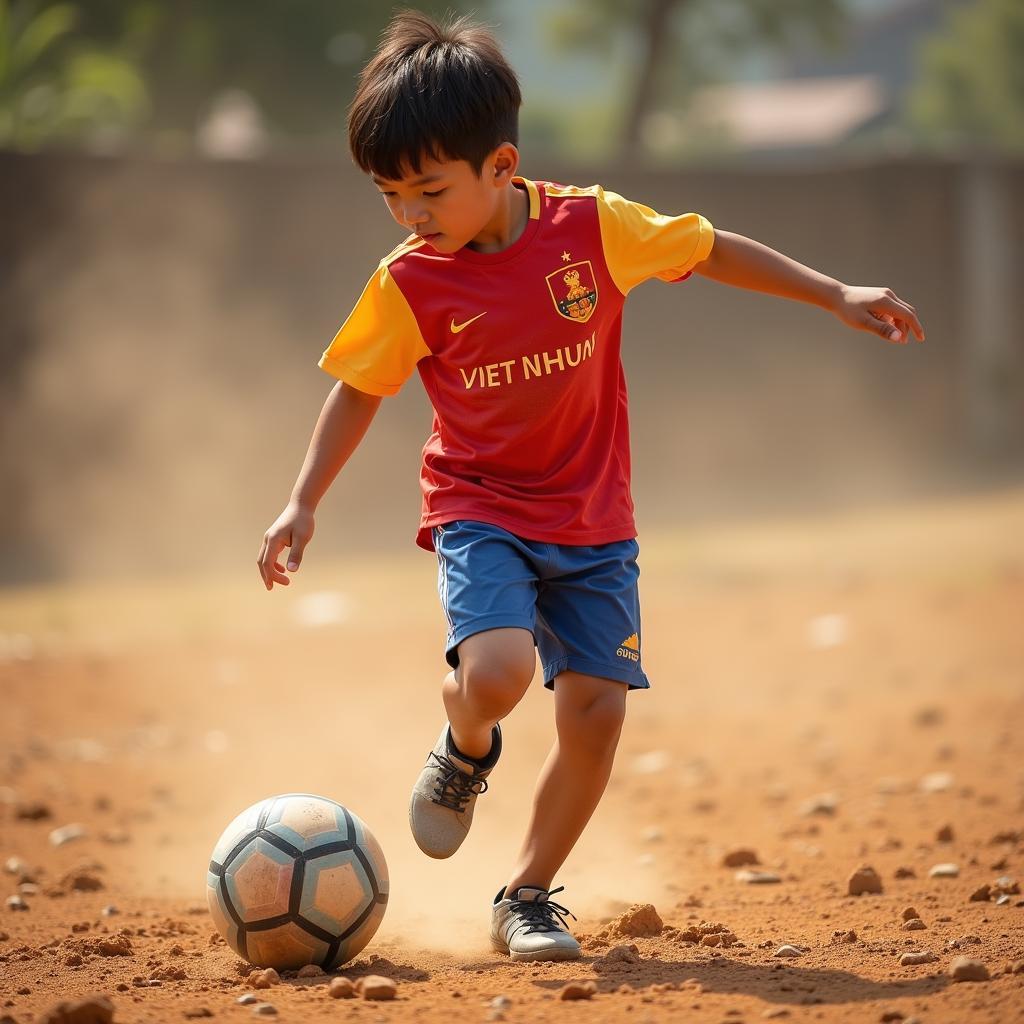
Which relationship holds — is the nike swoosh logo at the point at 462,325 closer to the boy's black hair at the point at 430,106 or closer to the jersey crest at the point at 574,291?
the jersey crest at the point at 574,291

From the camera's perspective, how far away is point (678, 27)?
3688 cm

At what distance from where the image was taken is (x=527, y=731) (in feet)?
20.8

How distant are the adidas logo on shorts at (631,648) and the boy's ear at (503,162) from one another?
3.37ft

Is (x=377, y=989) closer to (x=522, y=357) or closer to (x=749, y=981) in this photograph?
(x=749, y=981)

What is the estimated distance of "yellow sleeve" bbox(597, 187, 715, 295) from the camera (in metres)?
3.46

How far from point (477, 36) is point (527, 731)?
351 cm

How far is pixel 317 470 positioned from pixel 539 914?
42.2 inches

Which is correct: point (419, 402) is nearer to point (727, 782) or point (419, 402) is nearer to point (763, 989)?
point (727, 782)

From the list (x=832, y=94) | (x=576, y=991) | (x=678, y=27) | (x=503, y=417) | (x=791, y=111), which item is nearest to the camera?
(x=576, y=991)

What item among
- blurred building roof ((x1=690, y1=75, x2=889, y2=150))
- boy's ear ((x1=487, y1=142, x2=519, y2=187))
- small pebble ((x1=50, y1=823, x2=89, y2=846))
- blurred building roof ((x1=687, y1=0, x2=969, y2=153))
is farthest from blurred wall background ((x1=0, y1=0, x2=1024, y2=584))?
blurred building roof ((x1=690, y1=75, x2=889, y2=150))

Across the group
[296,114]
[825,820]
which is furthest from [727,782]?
[296,114]

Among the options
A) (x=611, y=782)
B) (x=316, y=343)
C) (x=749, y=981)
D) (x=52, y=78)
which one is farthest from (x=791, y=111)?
(x=749, y=981)

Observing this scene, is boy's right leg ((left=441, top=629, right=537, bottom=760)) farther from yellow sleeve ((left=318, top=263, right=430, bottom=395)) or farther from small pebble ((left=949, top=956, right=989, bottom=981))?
small pebble ((left=949, top=956, right=989, bottom=981))

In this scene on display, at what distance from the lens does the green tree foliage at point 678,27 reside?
25.1 metres
